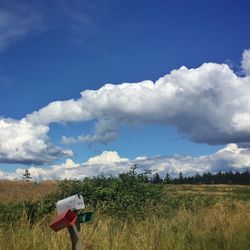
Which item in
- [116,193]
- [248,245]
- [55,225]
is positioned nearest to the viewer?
[55,225]

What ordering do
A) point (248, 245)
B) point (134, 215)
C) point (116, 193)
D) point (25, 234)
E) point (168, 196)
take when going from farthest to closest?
point (168, 196) < point (116, 193) < point (134, 215) < point (248, 245) < point (25, 234)

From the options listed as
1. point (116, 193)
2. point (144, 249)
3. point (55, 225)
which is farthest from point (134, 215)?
point (55, 225)

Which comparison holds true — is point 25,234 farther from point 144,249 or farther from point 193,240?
point 193,240

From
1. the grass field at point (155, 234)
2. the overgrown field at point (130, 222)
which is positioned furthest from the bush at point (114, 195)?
the grass field at point (155, 234)

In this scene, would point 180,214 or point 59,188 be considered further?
point 59,188

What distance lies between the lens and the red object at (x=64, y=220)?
6219 millimetres

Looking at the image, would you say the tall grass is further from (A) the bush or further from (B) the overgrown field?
(A) the bush

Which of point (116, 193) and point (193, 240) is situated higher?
point (116, 193)

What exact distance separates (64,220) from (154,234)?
416 centimetres

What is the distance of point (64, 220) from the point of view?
623 centimetres

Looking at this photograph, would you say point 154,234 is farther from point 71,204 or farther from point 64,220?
point 64,220

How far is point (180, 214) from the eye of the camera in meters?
12.8

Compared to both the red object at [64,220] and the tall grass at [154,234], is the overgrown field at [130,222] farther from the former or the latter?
the red object at [64,220]

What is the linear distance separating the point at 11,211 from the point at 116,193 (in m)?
4.37
